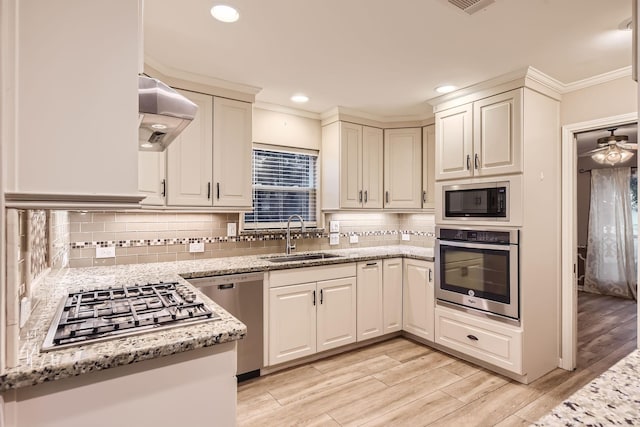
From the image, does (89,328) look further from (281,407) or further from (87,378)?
(281,407)

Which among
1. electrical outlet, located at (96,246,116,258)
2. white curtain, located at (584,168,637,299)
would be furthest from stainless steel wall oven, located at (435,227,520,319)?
white curtain, located at (584,168,637,299)

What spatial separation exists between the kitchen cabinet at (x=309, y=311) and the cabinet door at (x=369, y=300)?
2.9 inches

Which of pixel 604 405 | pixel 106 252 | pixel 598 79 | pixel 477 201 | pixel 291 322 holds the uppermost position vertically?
pixel 598 79

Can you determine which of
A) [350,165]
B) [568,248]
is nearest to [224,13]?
[350,165]

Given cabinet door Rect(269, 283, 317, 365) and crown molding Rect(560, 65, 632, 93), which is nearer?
crown molding Rect(560, 65, 632, 93)

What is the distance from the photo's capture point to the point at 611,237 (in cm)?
574

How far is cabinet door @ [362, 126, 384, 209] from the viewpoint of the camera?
3.93 m

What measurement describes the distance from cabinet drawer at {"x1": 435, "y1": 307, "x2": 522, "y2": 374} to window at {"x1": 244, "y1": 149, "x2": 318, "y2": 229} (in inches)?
65.6

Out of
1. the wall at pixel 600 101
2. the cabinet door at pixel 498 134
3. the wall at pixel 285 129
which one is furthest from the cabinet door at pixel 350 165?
the wall at pixel 600 101

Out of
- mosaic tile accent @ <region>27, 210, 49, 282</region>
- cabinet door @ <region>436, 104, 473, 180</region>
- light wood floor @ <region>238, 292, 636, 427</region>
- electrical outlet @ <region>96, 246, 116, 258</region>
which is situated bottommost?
light wood floor @ <region>238, 292, 636, 427</region>

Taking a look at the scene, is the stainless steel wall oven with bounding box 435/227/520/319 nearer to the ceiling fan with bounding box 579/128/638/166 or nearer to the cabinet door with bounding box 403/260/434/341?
the cabinet door with bounding box 403/260/434/341

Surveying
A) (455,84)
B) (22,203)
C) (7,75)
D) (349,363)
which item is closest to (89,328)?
(22,203)

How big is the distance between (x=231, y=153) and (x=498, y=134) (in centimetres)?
221

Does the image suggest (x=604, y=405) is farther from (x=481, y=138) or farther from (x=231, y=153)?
(x=231, y=153)
